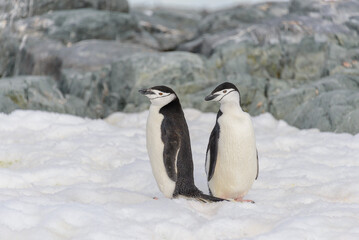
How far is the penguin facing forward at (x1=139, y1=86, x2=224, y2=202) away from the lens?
4691 millimetres

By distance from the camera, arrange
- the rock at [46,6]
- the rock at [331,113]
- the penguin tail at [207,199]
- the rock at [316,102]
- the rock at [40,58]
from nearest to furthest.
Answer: the penguin tail at [207,199]
the rock at [331,113]
the rock at [316,102]
the rock at [40,58]
the rock at [46,6]

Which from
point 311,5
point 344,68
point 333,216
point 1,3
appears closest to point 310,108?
point 344,68

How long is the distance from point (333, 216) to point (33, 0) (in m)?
11.2

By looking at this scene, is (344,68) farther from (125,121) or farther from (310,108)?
(125,121)

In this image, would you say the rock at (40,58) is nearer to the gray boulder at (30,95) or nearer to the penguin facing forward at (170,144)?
the gray boulder at (30,95)

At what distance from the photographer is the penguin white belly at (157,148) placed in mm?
4715

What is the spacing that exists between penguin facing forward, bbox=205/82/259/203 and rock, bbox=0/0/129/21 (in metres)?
9.43

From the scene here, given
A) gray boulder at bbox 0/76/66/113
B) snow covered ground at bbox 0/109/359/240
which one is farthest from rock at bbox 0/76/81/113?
snow covered ground at bbox 0/109/359/240

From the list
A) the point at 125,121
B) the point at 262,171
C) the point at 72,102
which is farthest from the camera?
the point at 72,102

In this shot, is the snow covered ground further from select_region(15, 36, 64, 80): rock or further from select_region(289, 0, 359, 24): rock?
select_region(289, 0, 359, 24): rock

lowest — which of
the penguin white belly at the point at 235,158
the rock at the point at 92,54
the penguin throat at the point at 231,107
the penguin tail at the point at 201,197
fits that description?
the rock at the point at 92,54

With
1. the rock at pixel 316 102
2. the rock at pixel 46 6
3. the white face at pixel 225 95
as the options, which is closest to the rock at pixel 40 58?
the rock at pixel 46 6

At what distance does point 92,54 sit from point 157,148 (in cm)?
686

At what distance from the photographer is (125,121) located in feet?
29.5
